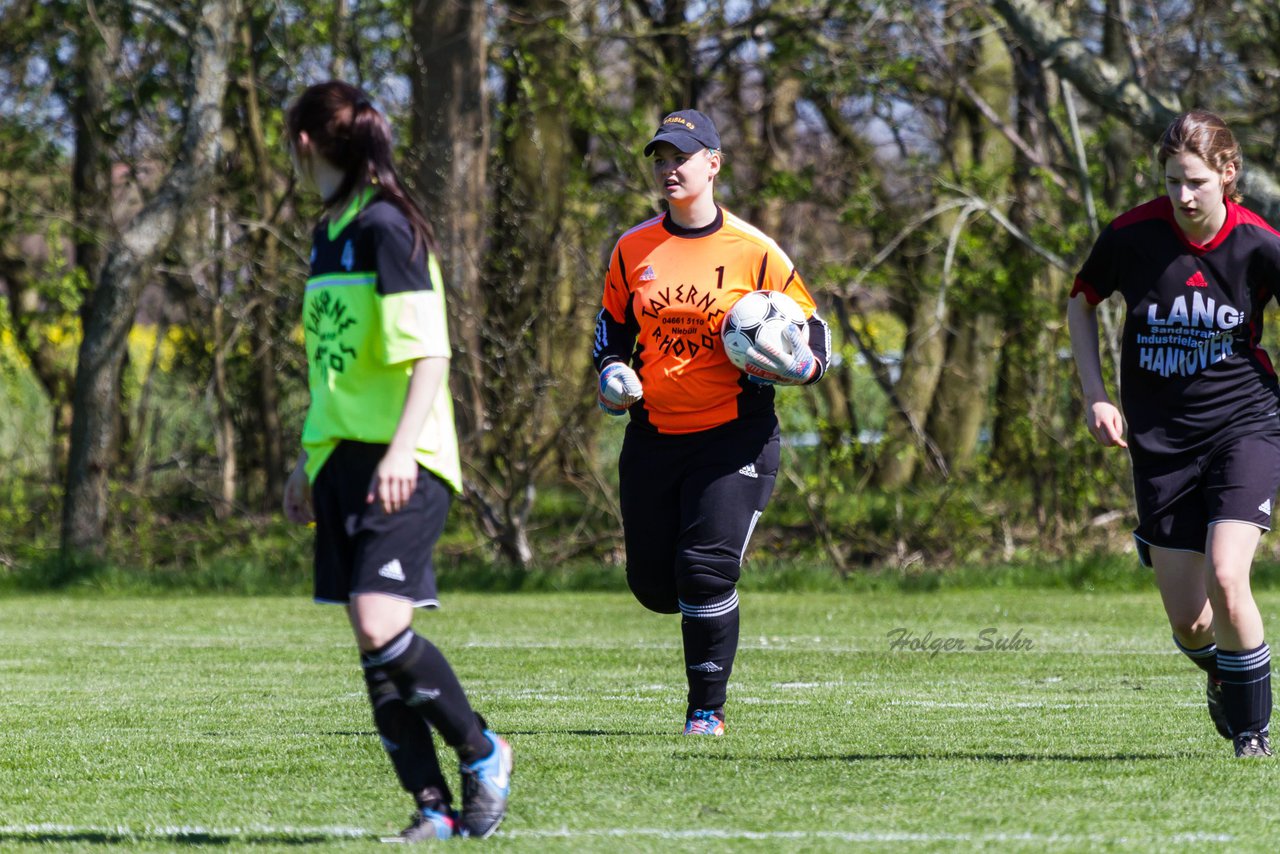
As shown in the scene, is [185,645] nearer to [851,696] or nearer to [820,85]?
[851,696]

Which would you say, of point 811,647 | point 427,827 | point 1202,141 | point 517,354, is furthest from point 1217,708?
point 517,354

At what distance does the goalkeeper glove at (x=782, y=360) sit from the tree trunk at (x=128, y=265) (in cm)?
994

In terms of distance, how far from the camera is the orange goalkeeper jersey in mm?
5980

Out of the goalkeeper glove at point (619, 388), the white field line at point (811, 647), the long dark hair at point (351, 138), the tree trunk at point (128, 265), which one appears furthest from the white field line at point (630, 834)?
the tree trunk at point (128, 265)

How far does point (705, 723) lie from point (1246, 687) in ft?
5.84

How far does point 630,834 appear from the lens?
4.06 meters

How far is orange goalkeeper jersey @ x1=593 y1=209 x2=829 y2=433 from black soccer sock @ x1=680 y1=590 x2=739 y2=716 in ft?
2.07

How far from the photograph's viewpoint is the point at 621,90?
53.2ft

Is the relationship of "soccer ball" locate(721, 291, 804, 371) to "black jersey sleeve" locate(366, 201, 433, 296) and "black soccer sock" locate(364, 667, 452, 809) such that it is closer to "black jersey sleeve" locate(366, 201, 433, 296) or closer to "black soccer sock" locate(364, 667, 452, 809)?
"black jersey sleeve" locate(366, 201, 433, 296)

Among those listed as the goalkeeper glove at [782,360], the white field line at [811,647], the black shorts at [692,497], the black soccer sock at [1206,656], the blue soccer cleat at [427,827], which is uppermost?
the goalkeeper glove at [782,360]

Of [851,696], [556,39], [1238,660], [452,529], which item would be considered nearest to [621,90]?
[556,39]

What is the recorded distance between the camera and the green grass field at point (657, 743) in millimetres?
4180

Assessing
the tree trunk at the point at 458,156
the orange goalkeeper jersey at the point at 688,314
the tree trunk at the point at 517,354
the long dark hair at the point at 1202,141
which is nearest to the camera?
the long dark hair at the point at 1202,141

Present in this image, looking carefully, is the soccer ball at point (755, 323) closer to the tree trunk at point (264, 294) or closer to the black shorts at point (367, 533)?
the black shorts at point (367, 533)
